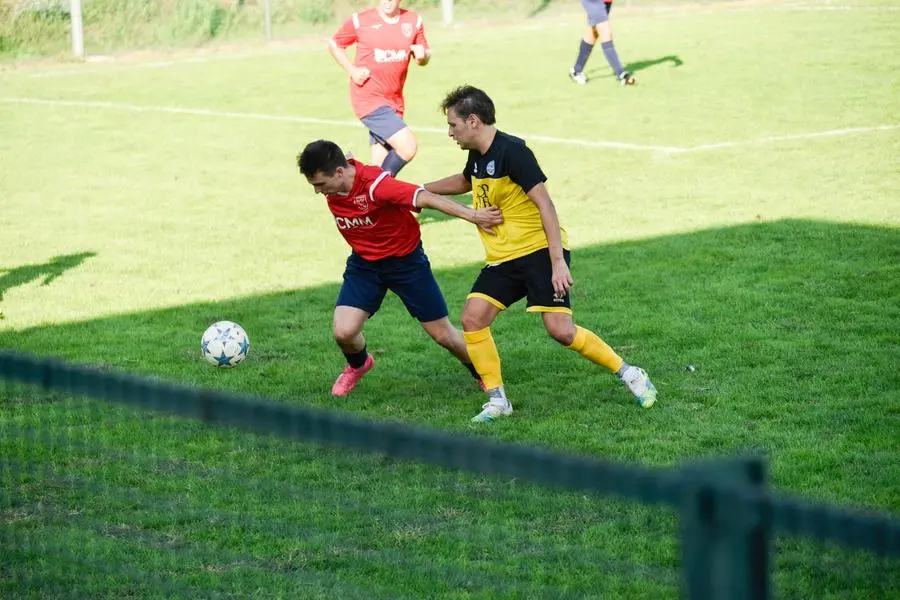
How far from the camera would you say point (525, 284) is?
6582 mm

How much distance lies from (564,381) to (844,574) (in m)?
3.00

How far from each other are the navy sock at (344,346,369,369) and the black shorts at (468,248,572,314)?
2.84 feet

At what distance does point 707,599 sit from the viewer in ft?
5.96

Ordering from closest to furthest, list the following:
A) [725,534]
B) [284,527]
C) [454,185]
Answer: [725,534], [284,527], [454,185]

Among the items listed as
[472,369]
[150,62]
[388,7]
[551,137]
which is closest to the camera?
[472,369]

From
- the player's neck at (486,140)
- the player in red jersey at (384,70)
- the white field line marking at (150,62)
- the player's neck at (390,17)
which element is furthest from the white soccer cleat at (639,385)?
the white field line marking at (150,62)

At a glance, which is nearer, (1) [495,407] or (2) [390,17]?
Answer: (1) [495,407]

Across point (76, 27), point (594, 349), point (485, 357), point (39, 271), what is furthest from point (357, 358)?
point (76, 27)

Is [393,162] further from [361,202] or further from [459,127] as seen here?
[459,127]

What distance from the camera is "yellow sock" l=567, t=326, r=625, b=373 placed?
21.7 feet

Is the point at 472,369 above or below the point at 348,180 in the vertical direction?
below

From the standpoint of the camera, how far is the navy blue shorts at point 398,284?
6926mm

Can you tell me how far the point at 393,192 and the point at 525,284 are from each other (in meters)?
0.84

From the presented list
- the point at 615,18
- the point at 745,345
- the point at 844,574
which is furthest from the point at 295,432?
the point at 615,18
